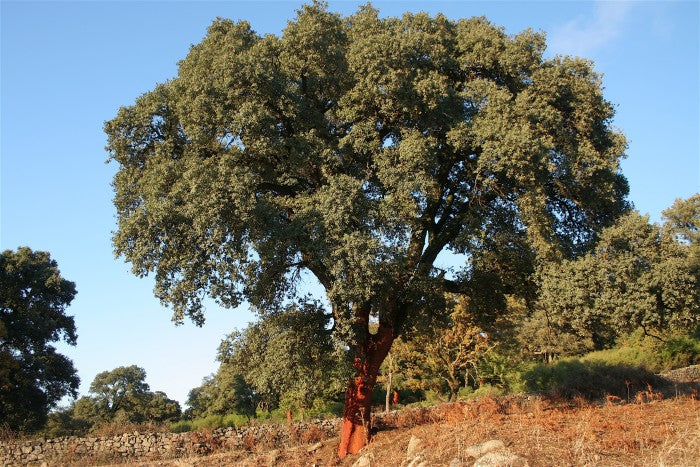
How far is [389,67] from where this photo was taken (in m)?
16.5

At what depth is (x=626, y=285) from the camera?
47.0 ft

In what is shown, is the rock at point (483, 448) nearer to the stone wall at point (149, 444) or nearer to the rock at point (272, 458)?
the rock at point (272, 458)

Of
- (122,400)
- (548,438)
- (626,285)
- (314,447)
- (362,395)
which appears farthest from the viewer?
(122,400)

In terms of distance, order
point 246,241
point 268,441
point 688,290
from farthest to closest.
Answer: point 268,441 → point 246,241 → point 688,290

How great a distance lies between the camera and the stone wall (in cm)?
2139

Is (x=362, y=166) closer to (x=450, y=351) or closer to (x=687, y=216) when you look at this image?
(x=450, y=351)

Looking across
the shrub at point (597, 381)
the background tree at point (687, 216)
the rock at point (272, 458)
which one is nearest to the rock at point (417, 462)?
the rock at point (272, 458)

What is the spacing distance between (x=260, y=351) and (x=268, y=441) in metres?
6.55

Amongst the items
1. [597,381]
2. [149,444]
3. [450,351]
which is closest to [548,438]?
[149,444]

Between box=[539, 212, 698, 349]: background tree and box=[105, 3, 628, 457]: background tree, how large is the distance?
3.91 ft

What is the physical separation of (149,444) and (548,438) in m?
16.8

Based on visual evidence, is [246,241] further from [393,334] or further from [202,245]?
Result: [393,334]

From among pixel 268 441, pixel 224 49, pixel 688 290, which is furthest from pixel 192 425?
pixel 688 290

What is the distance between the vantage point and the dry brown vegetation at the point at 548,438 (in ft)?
35.6
